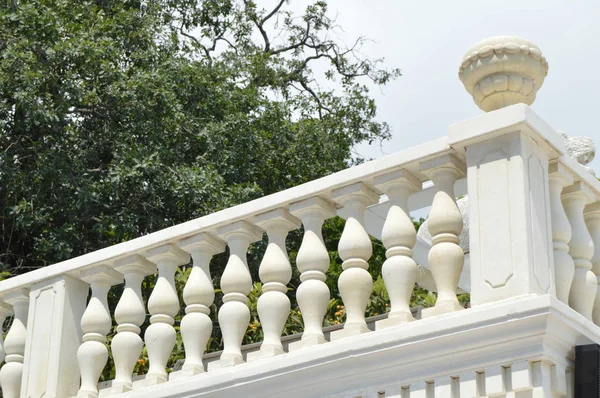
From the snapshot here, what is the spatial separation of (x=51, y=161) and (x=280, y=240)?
784cm

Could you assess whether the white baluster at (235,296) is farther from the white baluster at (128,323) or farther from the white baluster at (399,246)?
the white baluster at (399,246)

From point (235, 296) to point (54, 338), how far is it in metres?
1.10

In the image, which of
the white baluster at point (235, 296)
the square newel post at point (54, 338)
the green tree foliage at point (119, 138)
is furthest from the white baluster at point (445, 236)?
the green tree foliage at point (119, 138)

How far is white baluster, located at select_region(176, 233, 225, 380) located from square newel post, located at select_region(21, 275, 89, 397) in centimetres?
72

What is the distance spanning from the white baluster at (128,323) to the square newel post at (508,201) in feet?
5.94

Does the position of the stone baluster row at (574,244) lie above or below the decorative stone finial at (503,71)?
below

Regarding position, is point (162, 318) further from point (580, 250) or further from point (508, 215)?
point (580, 250)

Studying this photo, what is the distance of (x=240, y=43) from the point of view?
17359 mm

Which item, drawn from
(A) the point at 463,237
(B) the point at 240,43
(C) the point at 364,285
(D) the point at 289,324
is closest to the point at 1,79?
(D) the point at 289,324

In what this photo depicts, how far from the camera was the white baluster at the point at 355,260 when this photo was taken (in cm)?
439

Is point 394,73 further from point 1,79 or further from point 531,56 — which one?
point 531,56

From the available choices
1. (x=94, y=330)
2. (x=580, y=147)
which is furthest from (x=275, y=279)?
(x=580, y=147)

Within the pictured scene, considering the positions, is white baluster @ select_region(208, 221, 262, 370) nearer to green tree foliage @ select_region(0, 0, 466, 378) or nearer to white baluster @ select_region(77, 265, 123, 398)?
white baluster @ select_region(77, 265, 123, 398)

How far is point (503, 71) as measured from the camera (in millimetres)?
4285
